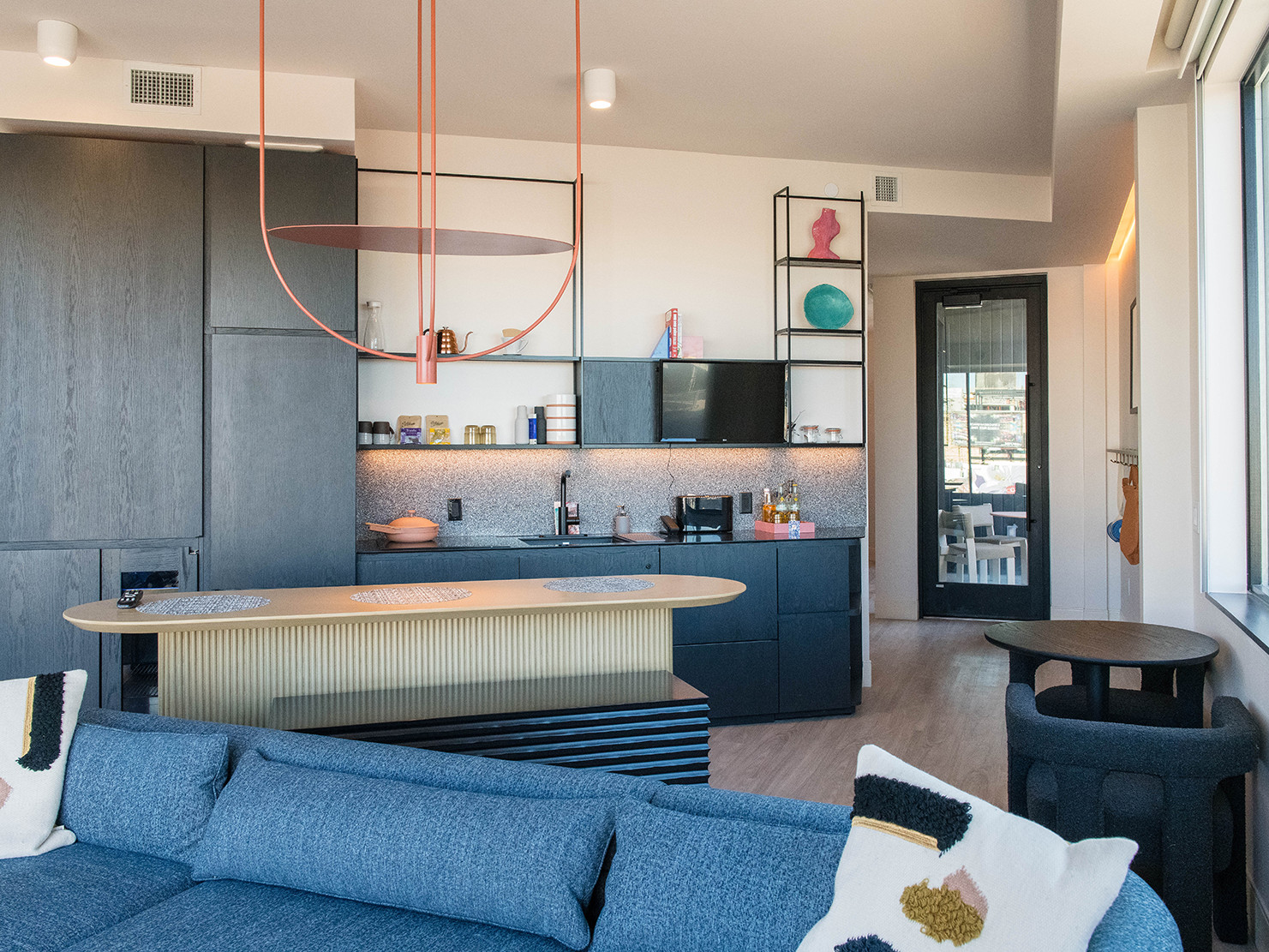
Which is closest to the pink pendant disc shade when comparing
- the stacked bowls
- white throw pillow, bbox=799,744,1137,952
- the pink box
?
white throw pillow, bbox=799,744,1137,952

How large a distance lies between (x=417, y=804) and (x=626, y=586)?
4.16 feet

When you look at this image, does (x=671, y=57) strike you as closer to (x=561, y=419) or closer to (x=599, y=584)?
(x=561, y=419)

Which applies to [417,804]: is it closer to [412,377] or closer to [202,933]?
[202,933]

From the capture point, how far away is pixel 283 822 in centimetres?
190

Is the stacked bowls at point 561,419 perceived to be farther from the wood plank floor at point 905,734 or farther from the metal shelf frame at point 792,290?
the wood plank floor at point 905,734

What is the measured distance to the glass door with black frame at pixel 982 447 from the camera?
280 inches

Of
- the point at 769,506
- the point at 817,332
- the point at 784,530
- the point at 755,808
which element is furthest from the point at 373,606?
the point at 817,332

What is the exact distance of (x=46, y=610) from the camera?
386cm

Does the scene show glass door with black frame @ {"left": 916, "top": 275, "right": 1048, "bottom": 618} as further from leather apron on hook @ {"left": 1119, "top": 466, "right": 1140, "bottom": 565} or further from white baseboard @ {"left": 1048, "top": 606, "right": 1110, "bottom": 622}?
leather apron on hook @ {"left": 1119, "top": 466, "right": 1140, "bottom": 565}

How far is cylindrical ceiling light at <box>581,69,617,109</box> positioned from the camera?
4051mm

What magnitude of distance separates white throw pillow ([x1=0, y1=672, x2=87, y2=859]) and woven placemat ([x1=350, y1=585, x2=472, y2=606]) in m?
0.76

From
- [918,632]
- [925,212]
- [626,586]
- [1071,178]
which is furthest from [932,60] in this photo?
[918,632]

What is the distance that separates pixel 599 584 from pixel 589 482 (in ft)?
6.60

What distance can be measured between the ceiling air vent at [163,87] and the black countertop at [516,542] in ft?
6.66
